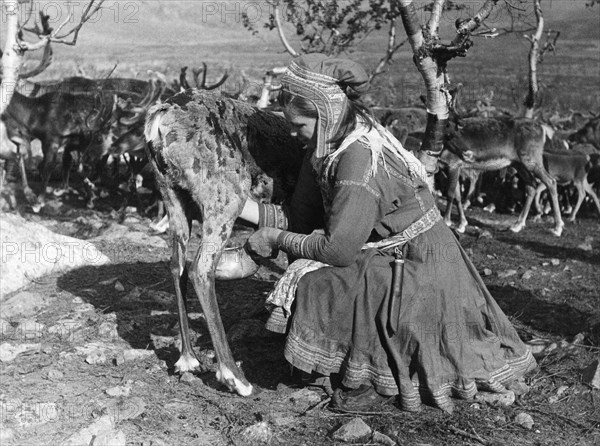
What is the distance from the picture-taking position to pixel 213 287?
4.28 meters

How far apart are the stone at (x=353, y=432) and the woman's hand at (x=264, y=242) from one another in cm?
96

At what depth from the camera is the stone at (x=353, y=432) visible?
379cm

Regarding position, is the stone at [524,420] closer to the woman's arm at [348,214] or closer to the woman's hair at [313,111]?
the woman's arm at [348,214]

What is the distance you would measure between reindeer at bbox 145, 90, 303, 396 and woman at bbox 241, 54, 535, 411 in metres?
Result: 0.29

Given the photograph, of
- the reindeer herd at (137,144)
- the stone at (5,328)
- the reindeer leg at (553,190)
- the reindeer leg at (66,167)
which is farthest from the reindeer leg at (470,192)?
the stone at (5,328)

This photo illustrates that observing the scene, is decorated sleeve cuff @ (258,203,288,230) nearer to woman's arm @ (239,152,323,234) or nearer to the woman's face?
woman's arm @ (239,152,323,234)

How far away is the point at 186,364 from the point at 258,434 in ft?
2.76

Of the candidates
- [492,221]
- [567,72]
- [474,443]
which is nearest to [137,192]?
[492,221]

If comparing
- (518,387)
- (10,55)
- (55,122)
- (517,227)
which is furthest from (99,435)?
(55,122)

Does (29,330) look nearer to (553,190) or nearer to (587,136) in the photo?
(553,190)

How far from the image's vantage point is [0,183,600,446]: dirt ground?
3861 millimetres

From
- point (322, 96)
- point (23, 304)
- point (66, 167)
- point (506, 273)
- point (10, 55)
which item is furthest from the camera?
point (66, 167)

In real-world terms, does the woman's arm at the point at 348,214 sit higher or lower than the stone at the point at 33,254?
higher

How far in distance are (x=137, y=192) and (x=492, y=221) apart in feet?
17.8
